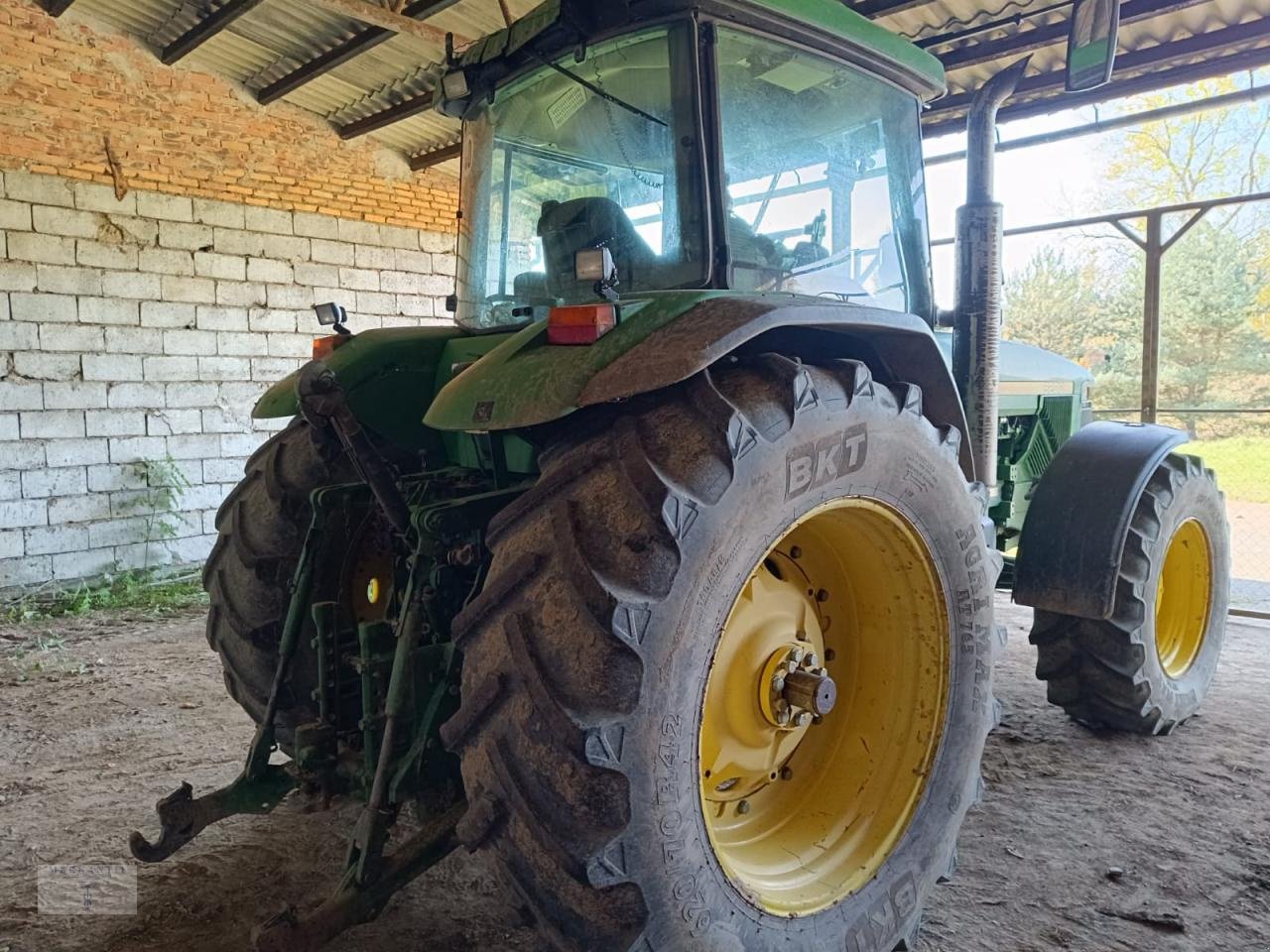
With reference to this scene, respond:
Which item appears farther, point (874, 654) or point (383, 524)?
point (383, 524)

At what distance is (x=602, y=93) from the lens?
230 cm

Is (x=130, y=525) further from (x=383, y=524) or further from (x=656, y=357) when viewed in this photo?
(x=656, y=357)

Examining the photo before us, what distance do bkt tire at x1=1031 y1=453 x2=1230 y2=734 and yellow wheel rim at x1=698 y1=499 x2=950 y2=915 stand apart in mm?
1493

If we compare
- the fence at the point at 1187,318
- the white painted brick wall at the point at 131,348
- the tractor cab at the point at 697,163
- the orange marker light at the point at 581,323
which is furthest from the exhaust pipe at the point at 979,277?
the fence at the point at 1187,318

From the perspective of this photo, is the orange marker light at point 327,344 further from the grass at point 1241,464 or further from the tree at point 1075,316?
the tree at point 1075,316

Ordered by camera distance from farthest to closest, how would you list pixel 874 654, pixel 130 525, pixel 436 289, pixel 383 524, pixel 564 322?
pixel 436 289, pixel 130 525, pixel 383 524, pixel 874 654, pixel 564 322

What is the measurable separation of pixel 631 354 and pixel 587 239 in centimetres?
70

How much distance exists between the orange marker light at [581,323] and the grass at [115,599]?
5250mm

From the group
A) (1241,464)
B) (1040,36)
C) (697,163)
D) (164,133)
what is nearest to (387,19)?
(164,133)

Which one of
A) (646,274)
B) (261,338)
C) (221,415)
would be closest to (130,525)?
(221,415)

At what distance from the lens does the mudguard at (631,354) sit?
5.42ft

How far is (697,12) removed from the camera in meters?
2.14

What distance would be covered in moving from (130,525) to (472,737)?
20.5ft

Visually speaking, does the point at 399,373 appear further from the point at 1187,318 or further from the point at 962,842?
the point at 1187,318
